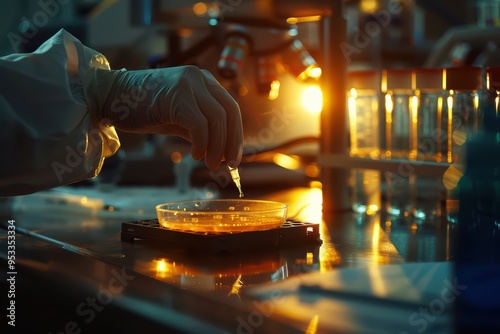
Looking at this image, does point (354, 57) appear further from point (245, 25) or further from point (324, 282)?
point (324, 282)

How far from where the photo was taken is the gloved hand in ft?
3.15

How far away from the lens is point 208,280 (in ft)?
2.36

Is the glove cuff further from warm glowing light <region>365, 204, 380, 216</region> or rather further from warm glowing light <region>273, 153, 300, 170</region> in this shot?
warm glowing light <region>273, 153, 300, 170</region>

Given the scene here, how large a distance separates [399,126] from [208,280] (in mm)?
→ 754

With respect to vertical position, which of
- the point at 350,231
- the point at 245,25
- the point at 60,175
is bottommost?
the point at 350,231

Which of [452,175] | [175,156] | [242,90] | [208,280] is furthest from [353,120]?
[208,280]

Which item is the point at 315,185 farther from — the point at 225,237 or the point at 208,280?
the point at 208,280

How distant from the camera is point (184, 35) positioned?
6.08 ft

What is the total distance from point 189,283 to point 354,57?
3.32 m

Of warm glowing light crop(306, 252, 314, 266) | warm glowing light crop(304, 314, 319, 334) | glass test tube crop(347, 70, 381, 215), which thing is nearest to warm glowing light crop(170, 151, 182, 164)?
glass test tube crop(347, 70, 381, 215)

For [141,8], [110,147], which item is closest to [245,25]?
[141,8]

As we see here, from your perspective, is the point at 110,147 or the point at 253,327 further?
the point at 110,147

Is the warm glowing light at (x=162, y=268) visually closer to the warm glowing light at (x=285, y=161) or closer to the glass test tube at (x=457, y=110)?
the glass test tube at (x=457, y=110)

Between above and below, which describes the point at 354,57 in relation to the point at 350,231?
above
